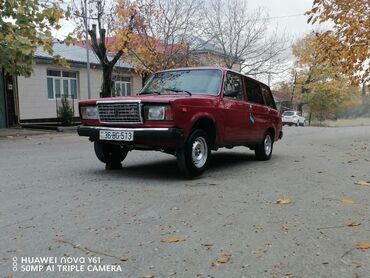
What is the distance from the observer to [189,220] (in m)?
4.36

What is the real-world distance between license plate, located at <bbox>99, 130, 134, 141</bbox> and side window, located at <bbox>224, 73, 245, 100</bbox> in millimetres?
2031

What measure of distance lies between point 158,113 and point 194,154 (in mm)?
975

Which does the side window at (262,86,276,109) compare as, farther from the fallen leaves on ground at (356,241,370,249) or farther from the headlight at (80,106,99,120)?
the fallen leaves on ground at (356,241,370,249)

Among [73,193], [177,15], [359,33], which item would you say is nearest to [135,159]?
[73,193]

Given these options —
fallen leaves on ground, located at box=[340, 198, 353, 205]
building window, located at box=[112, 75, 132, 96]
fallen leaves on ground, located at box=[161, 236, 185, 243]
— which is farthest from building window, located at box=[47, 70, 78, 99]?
fallen leaves on ground, located at box=[161, 236, 185, 243]

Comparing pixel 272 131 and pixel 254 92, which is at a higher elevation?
pixel 254 92

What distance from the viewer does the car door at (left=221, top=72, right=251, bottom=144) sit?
737 cm

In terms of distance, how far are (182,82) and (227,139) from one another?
4.27 ft

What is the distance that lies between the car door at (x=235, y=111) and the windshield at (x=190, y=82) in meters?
0.22

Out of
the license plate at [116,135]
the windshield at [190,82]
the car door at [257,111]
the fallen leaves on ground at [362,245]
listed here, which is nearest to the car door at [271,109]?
the car door at [257,111]

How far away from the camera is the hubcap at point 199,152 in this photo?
6.60 metres

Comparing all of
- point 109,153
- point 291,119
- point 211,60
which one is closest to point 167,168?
point 109,153

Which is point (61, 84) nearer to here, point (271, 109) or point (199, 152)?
point (271, 109)

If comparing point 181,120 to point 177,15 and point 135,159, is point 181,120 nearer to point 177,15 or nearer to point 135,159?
point 135,159
